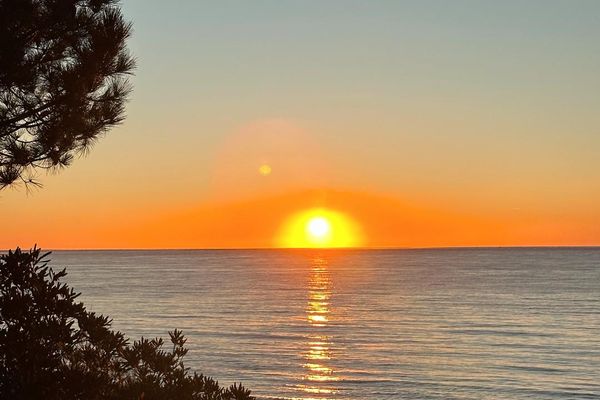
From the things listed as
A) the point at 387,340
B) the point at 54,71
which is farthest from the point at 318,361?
the point at 54,71

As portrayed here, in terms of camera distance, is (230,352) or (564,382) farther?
(230,352)

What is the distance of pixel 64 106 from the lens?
1162 cm

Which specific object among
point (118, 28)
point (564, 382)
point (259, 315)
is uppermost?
point (259, 315)

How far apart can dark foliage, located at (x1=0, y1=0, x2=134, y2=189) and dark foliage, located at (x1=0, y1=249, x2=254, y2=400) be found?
117 inches

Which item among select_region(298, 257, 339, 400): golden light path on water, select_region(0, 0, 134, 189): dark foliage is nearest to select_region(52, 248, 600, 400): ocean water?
select_region(298, 257, 339, 400): golden light path on water

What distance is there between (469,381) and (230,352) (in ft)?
47.2

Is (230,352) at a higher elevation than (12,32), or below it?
higher

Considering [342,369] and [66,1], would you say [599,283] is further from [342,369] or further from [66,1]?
[66,1]

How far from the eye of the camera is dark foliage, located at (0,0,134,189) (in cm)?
1070

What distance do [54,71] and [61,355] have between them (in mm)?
4638

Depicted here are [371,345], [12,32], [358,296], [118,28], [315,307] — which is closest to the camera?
[12,32]

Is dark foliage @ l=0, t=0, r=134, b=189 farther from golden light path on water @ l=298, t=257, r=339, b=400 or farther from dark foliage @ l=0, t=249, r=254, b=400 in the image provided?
golden light path on water @ l=298, t=257, r=339, b=400

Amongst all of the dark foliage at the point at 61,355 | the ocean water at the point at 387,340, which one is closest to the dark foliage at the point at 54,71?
the dark foliage at the point at 61,355

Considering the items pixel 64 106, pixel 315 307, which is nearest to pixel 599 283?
pixel 315 307
